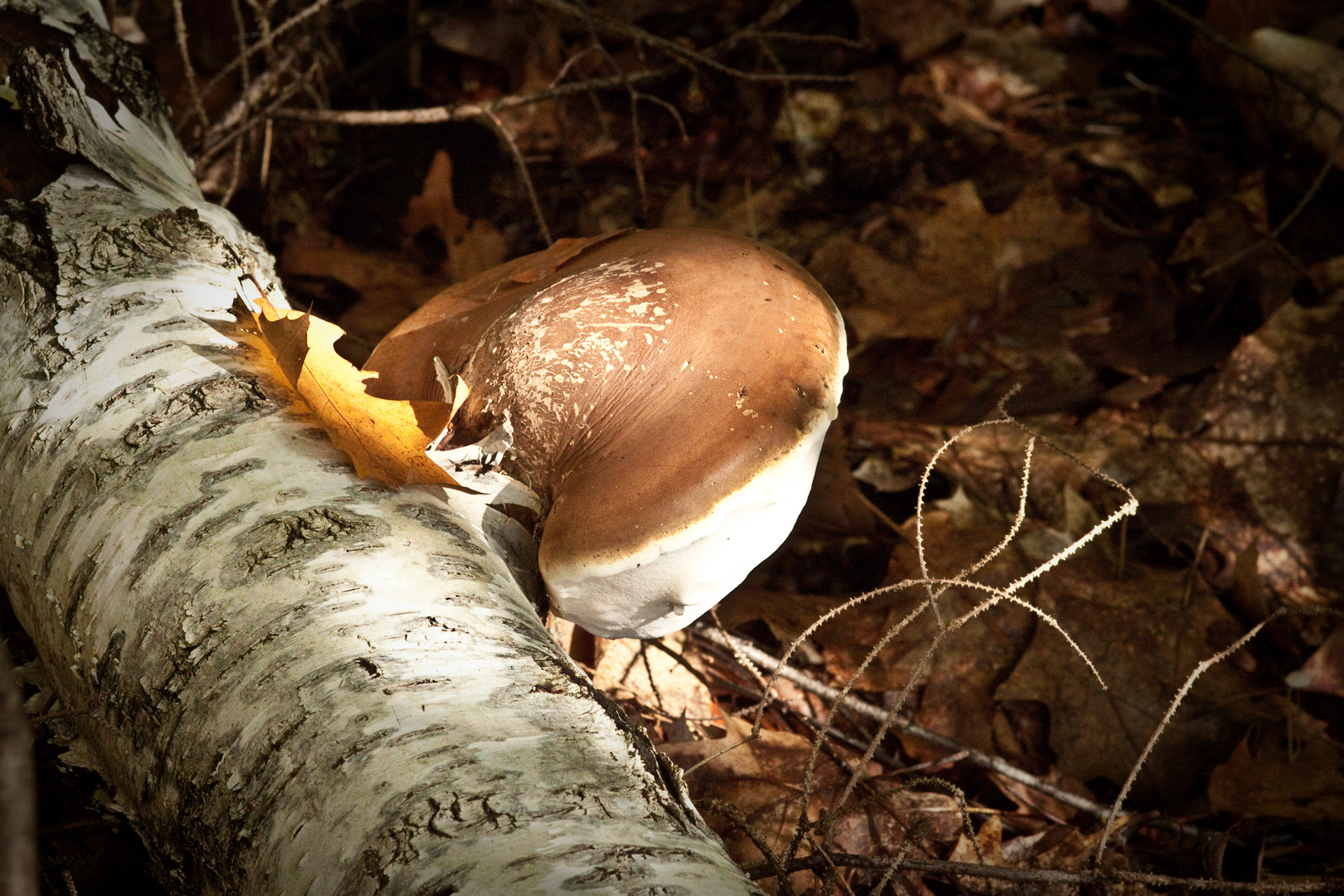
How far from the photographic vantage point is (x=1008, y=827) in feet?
7.00

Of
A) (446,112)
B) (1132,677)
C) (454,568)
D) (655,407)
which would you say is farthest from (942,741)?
(446,112)

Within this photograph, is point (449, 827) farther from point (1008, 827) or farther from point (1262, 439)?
point (1262, 439)

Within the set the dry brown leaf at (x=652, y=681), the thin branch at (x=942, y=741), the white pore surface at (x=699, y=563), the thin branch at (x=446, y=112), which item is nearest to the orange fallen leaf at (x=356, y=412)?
the white pore surface at (x=699, y=563)

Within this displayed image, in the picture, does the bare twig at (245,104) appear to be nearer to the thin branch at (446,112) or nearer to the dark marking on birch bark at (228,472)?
the thin branch at (446,112)

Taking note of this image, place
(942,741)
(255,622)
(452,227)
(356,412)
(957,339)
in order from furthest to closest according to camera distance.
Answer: (452,227)
(957,339)
(942,741)
(356,412)
(255,622)

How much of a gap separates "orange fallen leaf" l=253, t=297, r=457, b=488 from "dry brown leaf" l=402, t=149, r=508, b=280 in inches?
67.3

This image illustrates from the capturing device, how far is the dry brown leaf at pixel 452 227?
11.0 feet

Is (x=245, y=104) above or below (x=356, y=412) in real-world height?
above

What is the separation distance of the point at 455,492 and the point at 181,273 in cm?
79

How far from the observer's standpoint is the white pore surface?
1.57 metres

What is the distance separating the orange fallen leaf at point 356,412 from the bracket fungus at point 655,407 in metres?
0.16

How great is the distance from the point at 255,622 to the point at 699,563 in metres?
0.78

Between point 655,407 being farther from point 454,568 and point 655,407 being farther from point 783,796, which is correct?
point 783,796

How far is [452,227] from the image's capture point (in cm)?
348
